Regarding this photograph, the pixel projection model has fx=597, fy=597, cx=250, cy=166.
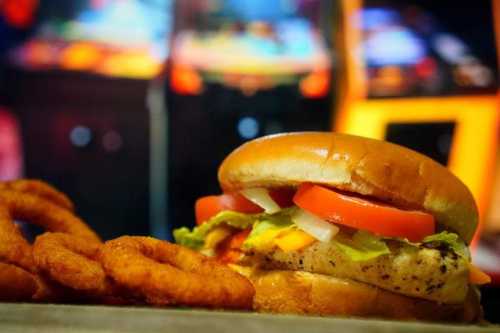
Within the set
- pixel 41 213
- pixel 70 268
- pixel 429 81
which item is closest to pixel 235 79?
pixel 429 81

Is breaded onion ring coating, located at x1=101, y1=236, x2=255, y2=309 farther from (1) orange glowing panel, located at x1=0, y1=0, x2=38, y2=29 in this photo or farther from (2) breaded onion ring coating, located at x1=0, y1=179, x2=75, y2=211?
(1) orange glowing panel, located at x1=0, y1=0, x2=38, y2=29

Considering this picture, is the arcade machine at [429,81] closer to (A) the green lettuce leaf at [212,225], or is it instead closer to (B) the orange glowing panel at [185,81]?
(B) the orange glowing panel at [185,81]

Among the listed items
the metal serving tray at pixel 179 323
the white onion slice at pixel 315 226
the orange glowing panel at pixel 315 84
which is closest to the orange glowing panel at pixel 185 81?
the orange glowing panel at pixel 315 84

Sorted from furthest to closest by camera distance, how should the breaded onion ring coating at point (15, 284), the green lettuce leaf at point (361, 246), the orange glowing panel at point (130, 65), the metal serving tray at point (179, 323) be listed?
the orange glowing panel at point (130, 65) → the green lettuce leaf at point (361, 246) → the breaded onion ring coating at point (15, 284) → the metal serving tray at point (179, 323)

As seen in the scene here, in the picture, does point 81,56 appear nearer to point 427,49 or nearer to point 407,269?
point 427,49

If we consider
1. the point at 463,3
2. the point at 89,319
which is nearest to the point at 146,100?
the point at 463,3

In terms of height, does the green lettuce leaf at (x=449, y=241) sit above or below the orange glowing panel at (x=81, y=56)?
below
